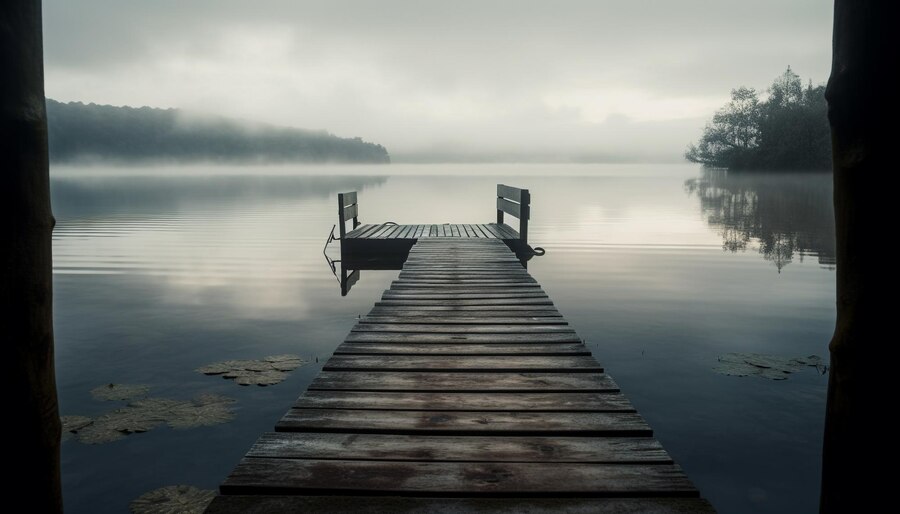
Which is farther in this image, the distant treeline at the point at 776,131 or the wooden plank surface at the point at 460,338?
the distant treeline at the point at 776,131

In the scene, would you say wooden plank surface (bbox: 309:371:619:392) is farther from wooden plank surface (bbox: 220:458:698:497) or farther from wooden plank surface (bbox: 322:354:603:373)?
wooden plank surface (bbox: 220:458:698:497)

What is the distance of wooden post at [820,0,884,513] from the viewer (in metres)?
2.12

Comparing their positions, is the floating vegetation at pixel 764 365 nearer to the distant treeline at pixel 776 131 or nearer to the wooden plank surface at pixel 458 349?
the wooden plank surface at pixel 458 349

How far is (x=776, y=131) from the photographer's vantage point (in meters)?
72.7

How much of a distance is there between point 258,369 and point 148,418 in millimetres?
1918

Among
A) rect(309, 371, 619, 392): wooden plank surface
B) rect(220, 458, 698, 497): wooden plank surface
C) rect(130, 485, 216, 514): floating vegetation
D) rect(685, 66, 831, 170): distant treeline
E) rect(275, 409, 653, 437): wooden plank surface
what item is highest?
rect(685, 66, 831, 170): distant treeline

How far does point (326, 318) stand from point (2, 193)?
947 centimetres

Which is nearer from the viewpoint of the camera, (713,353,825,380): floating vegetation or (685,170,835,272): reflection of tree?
(713,353,825,380): floating vegetation

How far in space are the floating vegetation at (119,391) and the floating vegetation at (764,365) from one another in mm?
7455

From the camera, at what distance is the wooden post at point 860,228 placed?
83.5 inches

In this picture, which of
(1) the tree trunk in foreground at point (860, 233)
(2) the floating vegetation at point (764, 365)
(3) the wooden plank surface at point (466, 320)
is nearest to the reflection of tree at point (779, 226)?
(2) the floating vegetation at point (764, 365)

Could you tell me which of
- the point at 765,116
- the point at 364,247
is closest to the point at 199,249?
the point at 364,247

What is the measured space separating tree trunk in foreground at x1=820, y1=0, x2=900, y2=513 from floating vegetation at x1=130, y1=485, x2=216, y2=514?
436 cm

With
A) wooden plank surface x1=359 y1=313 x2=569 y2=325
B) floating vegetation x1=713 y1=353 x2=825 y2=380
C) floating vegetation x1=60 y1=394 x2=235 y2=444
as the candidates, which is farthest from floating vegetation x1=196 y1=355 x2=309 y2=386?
floating vegetation x1=713 y1=353 x2=825 y2=380
